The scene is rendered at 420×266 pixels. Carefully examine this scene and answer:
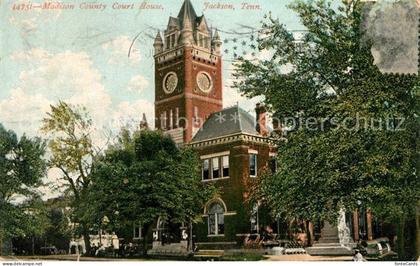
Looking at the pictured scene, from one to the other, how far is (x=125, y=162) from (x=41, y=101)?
271 centimetres

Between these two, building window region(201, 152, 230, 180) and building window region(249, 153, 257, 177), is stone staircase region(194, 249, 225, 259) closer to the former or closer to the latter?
building window region(201, 152, 230, 180)

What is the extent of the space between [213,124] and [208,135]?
381mm

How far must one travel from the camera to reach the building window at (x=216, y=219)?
1552 cm

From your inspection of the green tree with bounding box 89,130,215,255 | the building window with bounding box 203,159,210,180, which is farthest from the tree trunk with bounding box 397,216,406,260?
the building window with bounding box 203,159,210,180

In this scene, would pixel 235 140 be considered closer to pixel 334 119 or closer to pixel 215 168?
pixel 215 168

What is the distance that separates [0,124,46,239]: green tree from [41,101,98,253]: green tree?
0.40 metres

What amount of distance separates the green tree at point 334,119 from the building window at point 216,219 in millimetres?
1037

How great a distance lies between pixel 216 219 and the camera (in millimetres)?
15562

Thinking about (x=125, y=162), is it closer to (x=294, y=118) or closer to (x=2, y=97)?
(x=2, y=97)

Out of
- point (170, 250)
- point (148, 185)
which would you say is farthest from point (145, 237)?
point (148, 185)

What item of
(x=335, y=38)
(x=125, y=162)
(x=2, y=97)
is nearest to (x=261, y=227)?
(x=125, y=162)

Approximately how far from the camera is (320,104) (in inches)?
579

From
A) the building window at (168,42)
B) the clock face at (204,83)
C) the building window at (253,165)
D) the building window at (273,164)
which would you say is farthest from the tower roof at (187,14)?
the building window at (273,164)

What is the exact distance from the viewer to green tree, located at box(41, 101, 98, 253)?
15.4m
